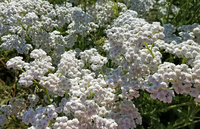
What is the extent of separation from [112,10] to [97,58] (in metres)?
1.68

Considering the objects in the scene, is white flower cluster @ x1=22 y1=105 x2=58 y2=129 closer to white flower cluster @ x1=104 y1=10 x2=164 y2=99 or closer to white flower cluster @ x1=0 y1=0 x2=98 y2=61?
white flower cluster @ x1=104 y1=10 x2=164 y2=99

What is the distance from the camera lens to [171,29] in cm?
338

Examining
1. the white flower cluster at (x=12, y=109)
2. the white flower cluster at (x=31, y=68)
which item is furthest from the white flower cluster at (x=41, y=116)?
the white flower cluster at (x=12, y=109)

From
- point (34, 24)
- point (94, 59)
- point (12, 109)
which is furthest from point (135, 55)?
point (12, 109)

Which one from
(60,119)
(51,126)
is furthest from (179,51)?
(51,126)

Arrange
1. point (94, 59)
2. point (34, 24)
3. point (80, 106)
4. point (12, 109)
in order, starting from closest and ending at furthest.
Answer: point (80, 106) → point (94, 59) → point (12, 109) → point (34, 24)

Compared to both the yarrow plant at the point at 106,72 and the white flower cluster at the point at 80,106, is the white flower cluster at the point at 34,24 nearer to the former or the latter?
the yarrow plant at the point at 106,72

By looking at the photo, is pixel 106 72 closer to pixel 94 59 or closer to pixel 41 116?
pixel 94 59

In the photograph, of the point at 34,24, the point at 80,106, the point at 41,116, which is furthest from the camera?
the point at 34,24

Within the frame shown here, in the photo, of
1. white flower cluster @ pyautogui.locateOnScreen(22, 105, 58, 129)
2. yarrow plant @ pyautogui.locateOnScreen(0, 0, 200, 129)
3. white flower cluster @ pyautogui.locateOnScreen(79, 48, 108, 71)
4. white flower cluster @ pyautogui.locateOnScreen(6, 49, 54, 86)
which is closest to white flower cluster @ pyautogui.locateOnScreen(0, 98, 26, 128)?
yarrow plant @ pyautogui.locateOnScreen(0, 0, 200, 129)

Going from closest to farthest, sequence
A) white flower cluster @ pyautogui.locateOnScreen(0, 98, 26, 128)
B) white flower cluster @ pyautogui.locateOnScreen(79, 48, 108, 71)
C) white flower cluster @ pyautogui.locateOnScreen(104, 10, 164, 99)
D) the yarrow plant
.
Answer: the yarrow plant → white flower cluster @ pyautogui.locateOnScreen(104, 10, 164, 99) → white flower cluster @ pyautogui.locateOnScreen(79, 48, 108, 71) → white flower cluster @ pyautogui.locateOnScreen(0, 98, 26, 128)

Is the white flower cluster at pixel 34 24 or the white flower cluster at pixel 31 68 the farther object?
the white flower cluster at pixel 34 24

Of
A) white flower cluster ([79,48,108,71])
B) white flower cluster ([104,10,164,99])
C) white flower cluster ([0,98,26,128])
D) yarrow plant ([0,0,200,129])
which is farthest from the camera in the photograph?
white flower cluster ([0,98,26,128])

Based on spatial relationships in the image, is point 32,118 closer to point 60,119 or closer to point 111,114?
point 60,119
